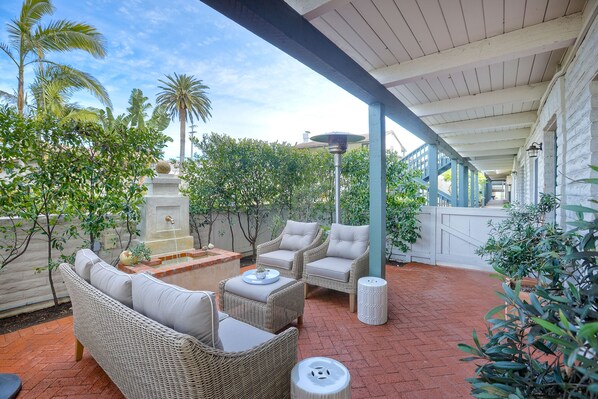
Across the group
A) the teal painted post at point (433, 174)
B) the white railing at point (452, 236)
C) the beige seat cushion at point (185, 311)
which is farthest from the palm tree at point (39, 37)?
the white railing at point (452, 236)

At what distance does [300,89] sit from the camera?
11.0 meters

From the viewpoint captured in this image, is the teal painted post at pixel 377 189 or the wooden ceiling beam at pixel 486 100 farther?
the wooden ceiling beam at pixel 486 100

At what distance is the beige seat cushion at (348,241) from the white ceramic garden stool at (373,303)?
764 millimetres

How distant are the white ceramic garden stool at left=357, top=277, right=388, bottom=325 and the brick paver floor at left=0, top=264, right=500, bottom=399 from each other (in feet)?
0.27

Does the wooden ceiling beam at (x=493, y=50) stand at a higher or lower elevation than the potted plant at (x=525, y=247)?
higher

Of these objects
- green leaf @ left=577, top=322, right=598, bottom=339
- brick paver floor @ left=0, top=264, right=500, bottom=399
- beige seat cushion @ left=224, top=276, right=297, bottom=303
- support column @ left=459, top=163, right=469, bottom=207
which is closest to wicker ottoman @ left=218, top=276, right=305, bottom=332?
beige seat cushion @ left=224, top=276, right=297, bottom=303

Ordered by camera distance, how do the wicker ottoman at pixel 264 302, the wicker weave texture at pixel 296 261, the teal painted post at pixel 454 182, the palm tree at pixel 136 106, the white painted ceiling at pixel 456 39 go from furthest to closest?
1. the palm tree at pixel 136 106
2. the teal painted post at pixel 454 182
3. the wicker weave texture at pixel 296 261
4. the wicker ottoman at pixel 264 302
5. the white painted ceiling at pixel 456 39

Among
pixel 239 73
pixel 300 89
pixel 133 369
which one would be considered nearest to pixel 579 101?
pixel 133 369

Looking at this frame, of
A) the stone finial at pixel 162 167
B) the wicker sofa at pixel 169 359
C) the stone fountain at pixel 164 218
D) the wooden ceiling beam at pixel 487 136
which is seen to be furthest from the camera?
the wooden ceiling beam at pixel 487 136

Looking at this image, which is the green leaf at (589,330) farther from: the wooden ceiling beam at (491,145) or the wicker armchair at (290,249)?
the wooden ceiling beam at (491,145)

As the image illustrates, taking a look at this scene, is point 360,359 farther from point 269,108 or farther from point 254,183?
point 269,108

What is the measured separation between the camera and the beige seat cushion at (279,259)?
3.98 metres

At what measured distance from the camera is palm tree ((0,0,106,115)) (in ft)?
23.1

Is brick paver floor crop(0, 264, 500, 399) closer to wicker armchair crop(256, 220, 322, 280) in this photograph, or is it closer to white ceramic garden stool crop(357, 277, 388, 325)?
white ceramic garden stool crop(357, 277, 388, 325)
